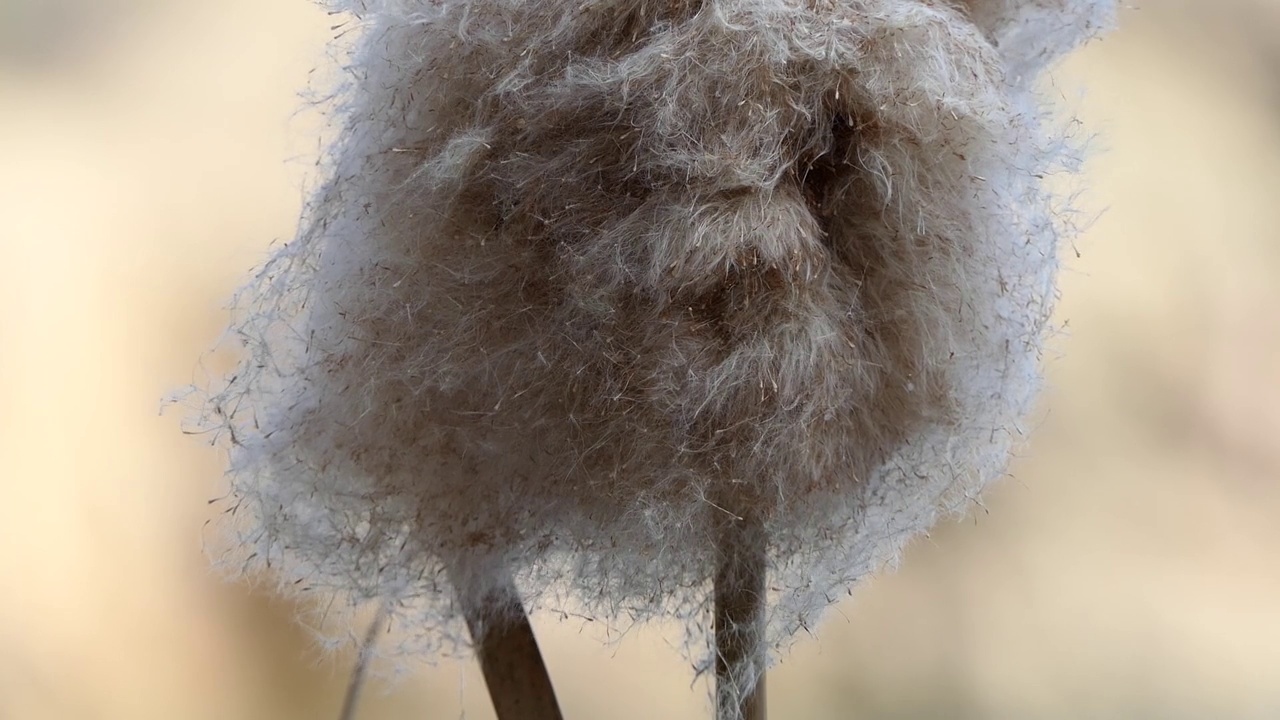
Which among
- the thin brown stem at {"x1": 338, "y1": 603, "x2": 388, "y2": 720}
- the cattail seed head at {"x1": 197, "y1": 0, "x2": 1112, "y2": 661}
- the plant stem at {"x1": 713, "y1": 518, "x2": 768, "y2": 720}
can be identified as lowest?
the thin brown stem at {"x1": 338, "y1": 603, "x2": 388, "y2": 720}

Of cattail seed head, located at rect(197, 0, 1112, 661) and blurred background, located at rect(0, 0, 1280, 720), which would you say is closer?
cattail seed head, located at rect(197, 0, 1112, 661)

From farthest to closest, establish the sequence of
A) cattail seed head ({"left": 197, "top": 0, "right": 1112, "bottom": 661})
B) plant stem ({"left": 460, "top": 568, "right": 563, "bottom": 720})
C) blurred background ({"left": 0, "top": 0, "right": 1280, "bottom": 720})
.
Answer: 1. blurred background ({"left": 0, "top": 0, "right": 1280, "bottom": 720})
2. plant stem ({"left": 460, "top": 568, "right": 563, "bottom": 720})
3. cattail seed head ({"left": 197, "top": 0, "right": 1112, "bottom": 661})

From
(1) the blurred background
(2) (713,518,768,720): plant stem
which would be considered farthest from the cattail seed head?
(1) the blurred background

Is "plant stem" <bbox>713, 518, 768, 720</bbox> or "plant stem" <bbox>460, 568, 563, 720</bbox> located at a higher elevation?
"plant stem" <bbox>713, 518, 768, 720</bbox>

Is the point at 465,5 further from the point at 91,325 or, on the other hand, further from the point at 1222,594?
the point at 1222,594

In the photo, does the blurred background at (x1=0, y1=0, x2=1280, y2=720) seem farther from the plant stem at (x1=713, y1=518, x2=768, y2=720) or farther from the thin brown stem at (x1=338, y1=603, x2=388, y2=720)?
the plant stem at (x1=713, y1=518, x2=768, y2=720)

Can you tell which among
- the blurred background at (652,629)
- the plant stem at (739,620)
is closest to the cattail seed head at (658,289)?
the plant stem at (739,620)

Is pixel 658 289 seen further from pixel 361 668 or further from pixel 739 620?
pixel 361 668

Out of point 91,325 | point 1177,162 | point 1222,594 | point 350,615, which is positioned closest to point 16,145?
point 91,325
